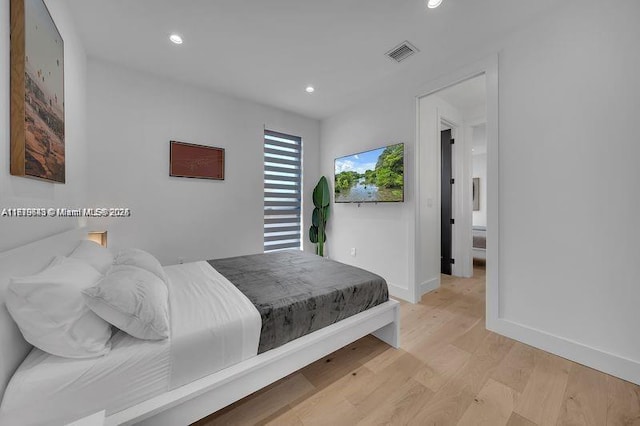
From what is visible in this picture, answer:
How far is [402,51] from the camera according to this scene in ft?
7.67

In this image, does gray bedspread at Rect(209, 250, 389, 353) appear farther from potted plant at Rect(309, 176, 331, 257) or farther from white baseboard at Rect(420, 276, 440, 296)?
potted plant at Rect(309, 176, 331, 257)

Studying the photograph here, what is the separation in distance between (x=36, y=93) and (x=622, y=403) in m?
3.88

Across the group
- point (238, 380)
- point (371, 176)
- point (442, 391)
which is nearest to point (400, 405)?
point (442, 391)

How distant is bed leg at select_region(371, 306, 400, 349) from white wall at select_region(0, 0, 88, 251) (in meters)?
2.35

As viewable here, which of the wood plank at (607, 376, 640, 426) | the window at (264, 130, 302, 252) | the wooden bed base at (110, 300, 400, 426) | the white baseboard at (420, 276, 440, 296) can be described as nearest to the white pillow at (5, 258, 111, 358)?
the wooden bed base at (110, 300, 400, 426)

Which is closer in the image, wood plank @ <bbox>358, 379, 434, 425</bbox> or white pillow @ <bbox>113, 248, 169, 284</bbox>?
wood plank @ <bbox>358, 379, 434, 425</bbox>

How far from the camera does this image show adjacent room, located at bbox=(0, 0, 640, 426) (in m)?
1.07

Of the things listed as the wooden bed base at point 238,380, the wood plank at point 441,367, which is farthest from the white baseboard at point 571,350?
the wooden bed base at point 238,380

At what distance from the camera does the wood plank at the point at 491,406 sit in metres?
1.30

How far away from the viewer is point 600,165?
1.69 meters

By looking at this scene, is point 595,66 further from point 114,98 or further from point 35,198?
point 114,98

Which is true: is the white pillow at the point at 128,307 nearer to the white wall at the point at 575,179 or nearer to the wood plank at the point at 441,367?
the wood plank at the point at 441,367

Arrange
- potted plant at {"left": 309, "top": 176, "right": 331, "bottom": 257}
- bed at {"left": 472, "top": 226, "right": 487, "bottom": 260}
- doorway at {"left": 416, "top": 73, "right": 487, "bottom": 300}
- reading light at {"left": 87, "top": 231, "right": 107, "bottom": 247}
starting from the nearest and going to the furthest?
reading light at {"left": 87, "top": 231, "right": 107, "bottom": 247} < doorway at {"left": 416, "top": 73, "right": 487, "bottom": 300} < potted plant at {"left": 309, "top": 176, "right": 331, "bottom": 257} < bed at {"left": 472, "top": 226, "right": 487, "bottom": 260}

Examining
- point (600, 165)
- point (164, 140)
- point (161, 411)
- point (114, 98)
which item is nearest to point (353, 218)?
point (600, 165)
